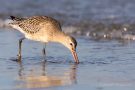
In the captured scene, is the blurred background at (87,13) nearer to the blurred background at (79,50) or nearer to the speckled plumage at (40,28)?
the blurred background at (79,50)

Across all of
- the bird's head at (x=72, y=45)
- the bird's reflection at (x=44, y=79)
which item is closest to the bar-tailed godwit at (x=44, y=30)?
the bird's head at (x=72, y=45)

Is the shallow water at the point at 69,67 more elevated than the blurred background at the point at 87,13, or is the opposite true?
the blurred background at the point at 87,13

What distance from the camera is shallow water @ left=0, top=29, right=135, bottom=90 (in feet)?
30.3

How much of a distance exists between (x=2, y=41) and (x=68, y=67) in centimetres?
288

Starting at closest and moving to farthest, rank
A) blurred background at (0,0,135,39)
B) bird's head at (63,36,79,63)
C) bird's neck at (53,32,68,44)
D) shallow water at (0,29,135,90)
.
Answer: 1. shallow water at (0,29,135,90)
2. bird's head at (63,36,79,63)
3. bird's neck at (53,32,68,44)
4. blurred background at (0,0,135,39)

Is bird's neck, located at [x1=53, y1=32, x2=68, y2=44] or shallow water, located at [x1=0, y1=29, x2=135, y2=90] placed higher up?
bird's neck, located at [x1=53, y1=32, x2=68, y2=44]

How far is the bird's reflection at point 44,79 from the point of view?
364 inches

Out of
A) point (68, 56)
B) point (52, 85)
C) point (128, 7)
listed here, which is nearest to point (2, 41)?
point (68, 56)

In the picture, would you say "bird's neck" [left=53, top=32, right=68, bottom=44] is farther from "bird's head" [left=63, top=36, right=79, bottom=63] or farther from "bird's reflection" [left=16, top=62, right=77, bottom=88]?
"bird's reflection" [left=16, top=62, right=77, bottom=88]

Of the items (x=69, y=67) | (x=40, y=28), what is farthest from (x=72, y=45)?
(x=40, y=28)

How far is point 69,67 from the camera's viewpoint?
10.7m

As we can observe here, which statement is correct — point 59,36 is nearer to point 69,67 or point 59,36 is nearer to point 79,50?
point 79,50

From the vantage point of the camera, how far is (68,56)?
11.7 meters

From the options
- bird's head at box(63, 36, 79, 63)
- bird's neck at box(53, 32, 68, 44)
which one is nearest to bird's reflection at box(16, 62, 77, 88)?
bird's head at box(63, 36, 79, 63)
